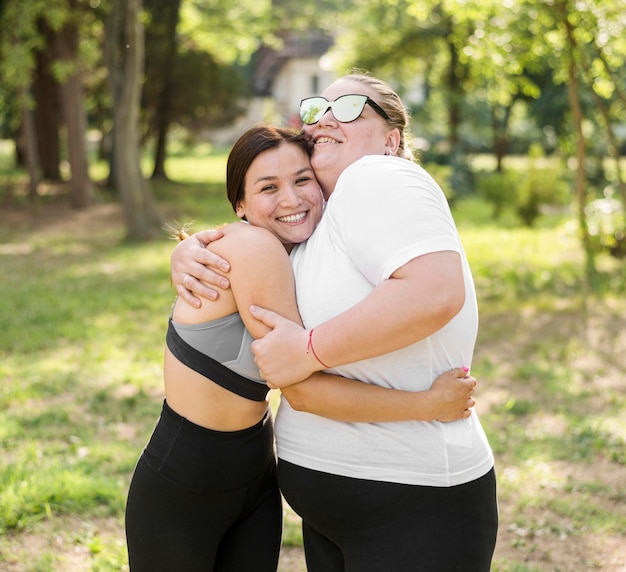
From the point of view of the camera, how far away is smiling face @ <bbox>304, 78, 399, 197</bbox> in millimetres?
2225

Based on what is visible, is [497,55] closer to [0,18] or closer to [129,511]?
[129,511]

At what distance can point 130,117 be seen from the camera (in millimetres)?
14242

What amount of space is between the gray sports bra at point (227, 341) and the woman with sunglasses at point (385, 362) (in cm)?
10

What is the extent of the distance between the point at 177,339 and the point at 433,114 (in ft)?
69.5

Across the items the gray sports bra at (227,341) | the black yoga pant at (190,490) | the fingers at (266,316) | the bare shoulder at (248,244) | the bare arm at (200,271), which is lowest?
the black yoga pant at (190,490)

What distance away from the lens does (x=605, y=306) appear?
9.13 m

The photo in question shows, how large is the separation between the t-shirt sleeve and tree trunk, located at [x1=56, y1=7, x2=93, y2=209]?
16727mm

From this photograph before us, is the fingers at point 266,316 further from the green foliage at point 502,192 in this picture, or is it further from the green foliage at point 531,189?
the green foliage at point 502,192

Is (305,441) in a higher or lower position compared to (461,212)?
higher

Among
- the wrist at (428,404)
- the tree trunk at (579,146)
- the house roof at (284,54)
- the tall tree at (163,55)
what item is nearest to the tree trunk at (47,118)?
the tall tree at (163,55)

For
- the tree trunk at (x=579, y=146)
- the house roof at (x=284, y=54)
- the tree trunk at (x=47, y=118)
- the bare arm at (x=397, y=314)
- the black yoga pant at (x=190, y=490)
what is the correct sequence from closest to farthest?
the bare arm at (x=397, y=314) < the black yoga pant at (x=190, y=490) < the tree trunk at (x=579, y=146) < the tree trunk at (x=47, y=118) < the house roof at (x=284, y=54)

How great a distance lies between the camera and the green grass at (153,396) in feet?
13.6

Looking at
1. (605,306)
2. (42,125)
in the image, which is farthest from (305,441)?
(42,125)

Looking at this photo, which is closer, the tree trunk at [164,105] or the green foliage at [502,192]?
the green foliage at [502,192]
